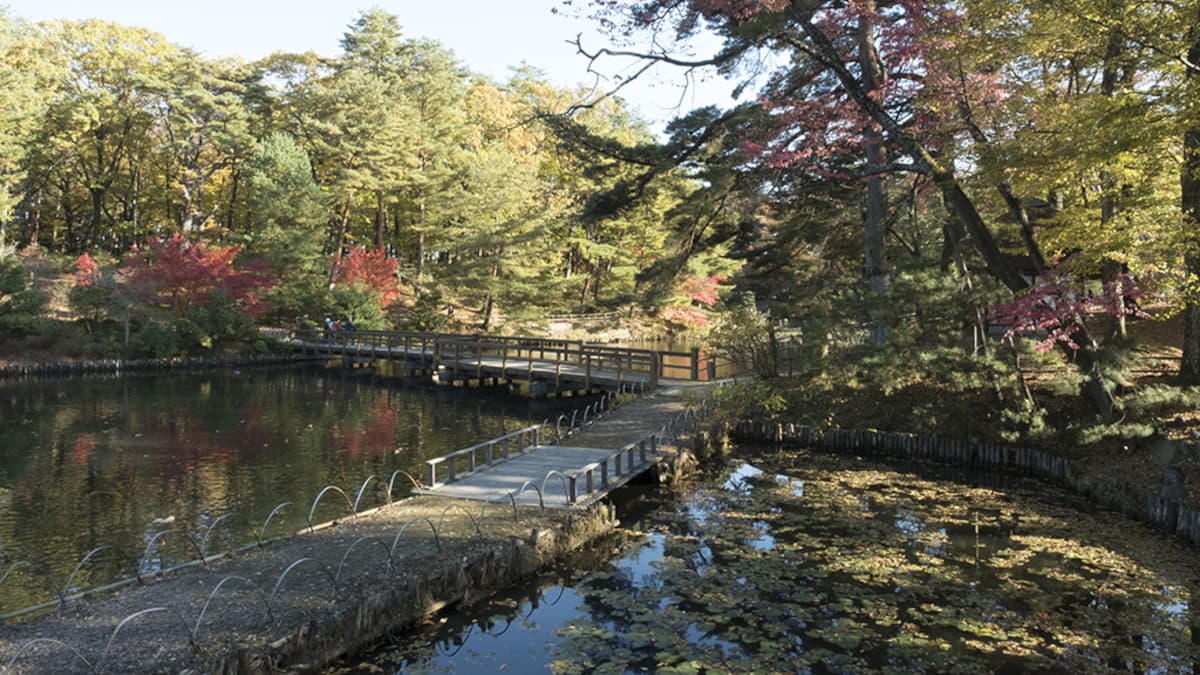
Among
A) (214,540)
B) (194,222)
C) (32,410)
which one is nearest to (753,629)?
(214,540)

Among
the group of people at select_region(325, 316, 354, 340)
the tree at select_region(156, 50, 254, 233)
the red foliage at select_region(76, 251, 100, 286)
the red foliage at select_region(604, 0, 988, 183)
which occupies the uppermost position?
the tree at select_region(156, 50, 254, 233)

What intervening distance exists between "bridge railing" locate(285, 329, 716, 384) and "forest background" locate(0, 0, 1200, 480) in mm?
1777

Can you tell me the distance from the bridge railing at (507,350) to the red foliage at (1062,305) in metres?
9.47

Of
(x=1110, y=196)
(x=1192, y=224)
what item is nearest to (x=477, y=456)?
(x=1192, y=224)

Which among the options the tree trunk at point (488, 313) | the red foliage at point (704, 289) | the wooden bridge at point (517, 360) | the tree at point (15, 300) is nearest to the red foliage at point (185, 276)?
the tree at point (15, 300)

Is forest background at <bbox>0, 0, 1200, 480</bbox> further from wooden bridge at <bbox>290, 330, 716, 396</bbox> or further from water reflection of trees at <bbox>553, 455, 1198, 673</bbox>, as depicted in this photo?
water reflection of trees at <bbox>553, 455, 1198, 673</bbox>

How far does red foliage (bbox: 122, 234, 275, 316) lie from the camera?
3097 centimetres

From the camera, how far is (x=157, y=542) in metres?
11.1

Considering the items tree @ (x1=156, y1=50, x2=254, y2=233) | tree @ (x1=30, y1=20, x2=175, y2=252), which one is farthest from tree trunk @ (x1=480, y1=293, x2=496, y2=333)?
tree @ (x1=30, y1=20, x2=175, y2=252)

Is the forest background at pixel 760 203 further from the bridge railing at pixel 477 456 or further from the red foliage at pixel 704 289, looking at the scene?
the bridge railing at pixel 477 456

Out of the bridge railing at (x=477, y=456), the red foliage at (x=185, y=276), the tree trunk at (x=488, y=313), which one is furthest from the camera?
the tree trunk at (x=488, y=313)

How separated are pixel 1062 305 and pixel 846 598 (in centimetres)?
766

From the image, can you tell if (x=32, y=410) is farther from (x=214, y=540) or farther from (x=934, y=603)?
(x=934, y=603)

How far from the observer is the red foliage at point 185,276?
31.0m
